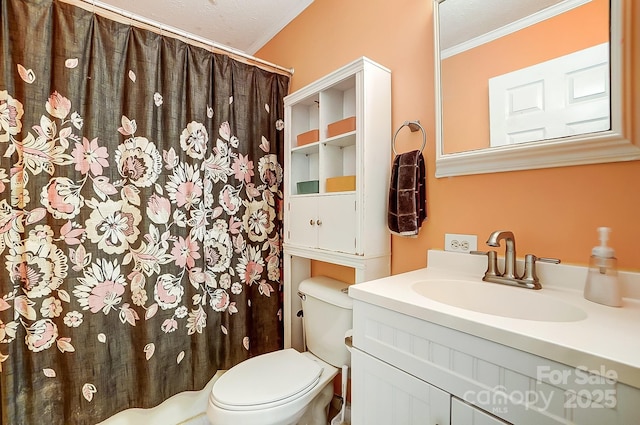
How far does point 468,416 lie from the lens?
644mm

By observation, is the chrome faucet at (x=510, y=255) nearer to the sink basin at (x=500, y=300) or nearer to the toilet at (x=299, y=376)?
the sink basin at (x=500, y=300)

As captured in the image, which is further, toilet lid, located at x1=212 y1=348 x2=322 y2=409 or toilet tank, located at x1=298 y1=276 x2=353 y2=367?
toilet tank, located at x1=298 y1=276 x2=353 y2=367

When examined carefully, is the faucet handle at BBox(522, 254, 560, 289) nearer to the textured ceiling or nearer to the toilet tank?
the toilet tank

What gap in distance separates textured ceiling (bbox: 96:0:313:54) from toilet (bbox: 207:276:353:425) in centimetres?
176

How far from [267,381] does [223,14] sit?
2195mm

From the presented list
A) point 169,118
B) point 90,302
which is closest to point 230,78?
point 169,118

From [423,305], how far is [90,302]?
136cm

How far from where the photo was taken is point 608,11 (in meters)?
0.79

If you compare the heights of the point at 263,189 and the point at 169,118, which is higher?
the point at 169,118

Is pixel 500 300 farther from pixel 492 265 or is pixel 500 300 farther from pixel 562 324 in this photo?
pixel 562 324

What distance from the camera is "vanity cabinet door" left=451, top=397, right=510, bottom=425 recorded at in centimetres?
61

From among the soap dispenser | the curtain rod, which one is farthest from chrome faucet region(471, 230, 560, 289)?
the curtain rod

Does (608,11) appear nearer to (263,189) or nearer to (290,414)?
(263,189)

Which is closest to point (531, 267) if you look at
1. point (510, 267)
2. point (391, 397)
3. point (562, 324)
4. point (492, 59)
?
point (510, 267)
